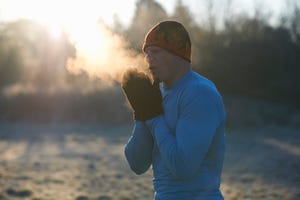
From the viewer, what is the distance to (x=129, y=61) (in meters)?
3.14

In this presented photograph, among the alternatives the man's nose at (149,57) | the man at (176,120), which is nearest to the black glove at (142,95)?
the man at (176,120)

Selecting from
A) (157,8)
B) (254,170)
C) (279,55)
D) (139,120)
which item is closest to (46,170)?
(254,170)

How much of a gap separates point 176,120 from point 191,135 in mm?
166

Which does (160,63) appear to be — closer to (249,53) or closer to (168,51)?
(168,51)

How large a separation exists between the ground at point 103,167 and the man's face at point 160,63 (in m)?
5.34

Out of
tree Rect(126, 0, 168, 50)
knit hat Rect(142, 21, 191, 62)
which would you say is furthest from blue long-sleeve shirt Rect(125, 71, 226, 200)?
tree Rect(126, 0, 168, 50)

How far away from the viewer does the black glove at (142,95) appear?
217 cm

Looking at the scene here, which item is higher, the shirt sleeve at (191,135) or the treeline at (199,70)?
the treeline at (199,70)

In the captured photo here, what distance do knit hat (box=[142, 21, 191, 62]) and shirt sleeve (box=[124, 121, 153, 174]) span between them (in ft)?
1.24

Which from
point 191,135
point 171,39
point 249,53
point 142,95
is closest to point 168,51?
point 171,39

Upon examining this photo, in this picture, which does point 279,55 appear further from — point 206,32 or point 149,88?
point 149,88

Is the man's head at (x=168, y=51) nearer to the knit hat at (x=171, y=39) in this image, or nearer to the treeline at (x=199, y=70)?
the knit hat at (x=171, y=39)

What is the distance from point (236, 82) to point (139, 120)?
21.7 meters

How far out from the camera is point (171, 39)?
7.08ft
